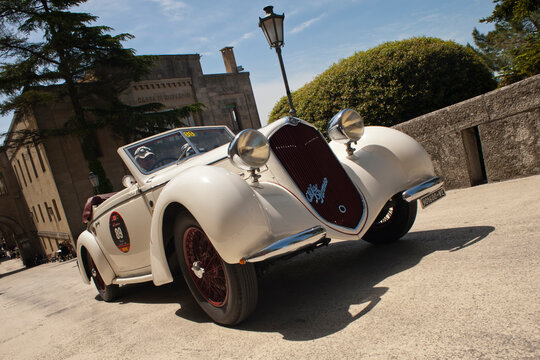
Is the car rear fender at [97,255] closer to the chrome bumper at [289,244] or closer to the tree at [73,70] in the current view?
the chrome bumper at [289,244]

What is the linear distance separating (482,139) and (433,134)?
0.81 meters

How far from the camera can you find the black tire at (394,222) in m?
3.88

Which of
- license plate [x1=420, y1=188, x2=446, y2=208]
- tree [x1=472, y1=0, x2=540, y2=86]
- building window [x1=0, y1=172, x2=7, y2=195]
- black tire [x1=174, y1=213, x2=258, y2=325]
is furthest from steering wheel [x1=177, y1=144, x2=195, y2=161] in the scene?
building window [x1=0, y1=172, x2=7, y2=195]

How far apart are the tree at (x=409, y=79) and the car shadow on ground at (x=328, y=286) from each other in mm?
4997

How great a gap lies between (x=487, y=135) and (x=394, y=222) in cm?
271

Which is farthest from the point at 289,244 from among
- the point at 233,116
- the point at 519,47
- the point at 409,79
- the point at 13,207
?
the point at 13,207

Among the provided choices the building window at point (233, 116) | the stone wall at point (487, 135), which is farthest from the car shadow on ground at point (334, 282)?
the building window at point (233, 116)

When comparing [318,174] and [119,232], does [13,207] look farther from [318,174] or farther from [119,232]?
[318,174]

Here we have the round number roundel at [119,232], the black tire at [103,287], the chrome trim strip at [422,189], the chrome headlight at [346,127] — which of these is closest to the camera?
the chrome trim strip at [422,189]

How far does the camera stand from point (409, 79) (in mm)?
8555

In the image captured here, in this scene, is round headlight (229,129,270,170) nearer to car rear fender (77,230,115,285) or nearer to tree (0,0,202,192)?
car rear fender (77,230,115,285)

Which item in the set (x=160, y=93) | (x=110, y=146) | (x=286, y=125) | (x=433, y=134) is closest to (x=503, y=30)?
(x=160, y=93)

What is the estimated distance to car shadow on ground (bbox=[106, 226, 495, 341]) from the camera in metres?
2.56

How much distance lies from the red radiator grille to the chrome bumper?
416mm
